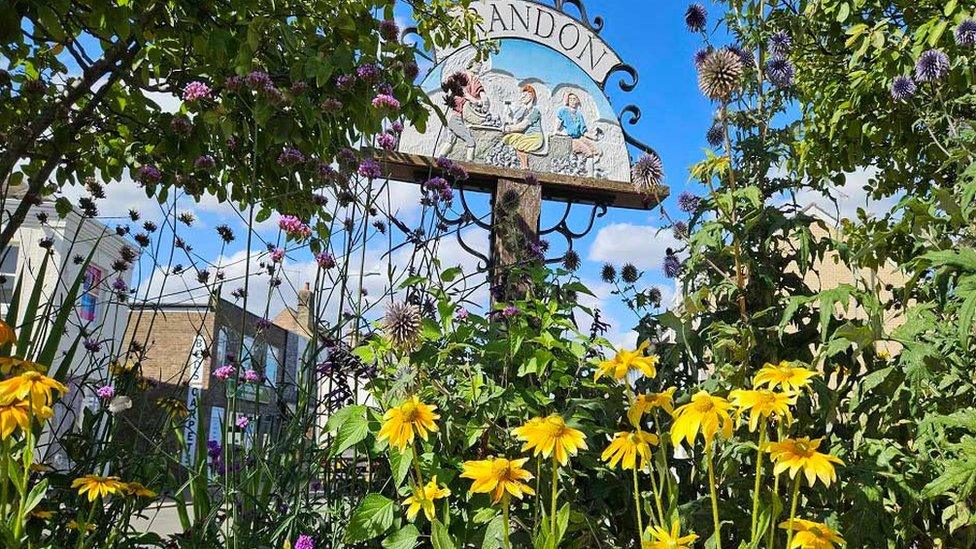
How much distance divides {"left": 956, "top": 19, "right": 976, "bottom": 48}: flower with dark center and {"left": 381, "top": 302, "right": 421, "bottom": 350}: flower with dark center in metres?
1.89

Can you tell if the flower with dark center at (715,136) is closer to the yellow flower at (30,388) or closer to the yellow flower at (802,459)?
the yellow flower at (802,459)

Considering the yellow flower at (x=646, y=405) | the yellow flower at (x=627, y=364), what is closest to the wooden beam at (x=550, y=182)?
the yellow flower at (x=627, y=364)

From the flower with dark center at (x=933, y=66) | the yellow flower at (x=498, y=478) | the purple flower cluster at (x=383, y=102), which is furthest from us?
the flower with dark center at (x=933, y=66)

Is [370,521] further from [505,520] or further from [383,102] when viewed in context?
[383,102]

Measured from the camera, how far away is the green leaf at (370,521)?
1627 mm

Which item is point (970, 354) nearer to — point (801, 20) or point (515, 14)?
point (801, 20)

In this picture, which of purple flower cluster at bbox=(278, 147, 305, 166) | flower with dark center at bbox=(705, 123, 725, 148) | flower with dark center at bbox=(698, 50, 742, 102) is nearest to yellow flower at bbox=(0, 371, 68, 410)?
purple flower cluster at bbox=(278, 147, 305, 166)

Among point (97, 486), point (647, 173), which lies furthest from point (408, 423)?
point (647, 173)

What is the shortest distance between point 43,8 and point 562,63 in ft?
7.68

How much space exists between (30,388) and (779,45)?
2.51 metres

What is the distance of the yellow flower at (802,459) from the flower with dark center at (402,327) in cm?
97

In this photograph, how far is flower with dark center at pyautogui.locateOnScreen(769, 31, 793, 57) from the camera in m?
2.60

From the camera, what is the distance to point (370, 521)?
164 centimetres

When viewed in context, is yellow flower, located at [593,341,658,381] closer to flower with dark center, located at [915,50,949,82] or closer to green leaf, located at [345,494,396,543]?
green leaf, located at [345,494,396,543]
